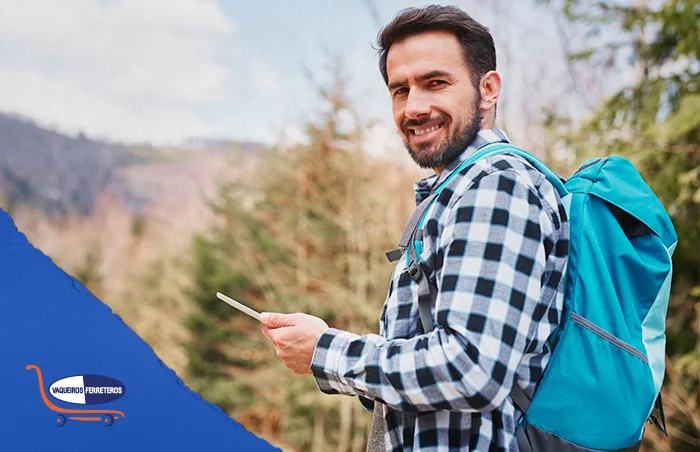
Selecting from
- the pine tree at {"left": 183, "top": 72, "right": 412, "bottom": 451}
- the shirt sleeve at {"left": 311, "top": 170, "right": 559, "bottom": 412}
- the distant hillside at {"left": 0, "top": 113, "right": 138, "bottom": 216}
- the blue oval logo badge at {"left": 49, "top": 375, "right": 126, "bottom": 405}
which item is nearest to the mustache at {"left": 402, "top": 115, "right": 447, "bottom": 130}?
the shirt sleeve at {"left": 311, "top": 170, "right": 559, "bottom": 412}

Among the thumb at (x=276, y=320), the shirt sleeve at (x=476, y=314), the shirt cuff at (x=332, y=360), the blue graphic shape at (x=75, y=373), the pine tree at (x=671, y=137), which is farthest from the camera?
the pine tree at (x=671, y=137)

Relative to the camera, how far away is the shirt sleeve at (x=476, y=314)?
1.12m

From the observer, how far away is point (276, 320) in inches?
53.5

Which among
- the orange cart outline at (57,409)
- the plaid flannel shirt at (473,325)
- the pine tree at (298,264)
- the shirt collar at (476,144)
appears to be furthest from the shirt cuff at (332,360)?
the pine tree at (298,264)

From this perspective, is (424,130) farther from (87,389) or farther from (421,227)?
(87,389)

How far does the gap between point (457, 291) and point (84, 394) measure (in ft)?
3.13

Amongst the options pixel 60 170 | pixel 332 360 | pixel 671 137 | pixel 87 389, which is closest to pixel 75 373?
pixel 87 389

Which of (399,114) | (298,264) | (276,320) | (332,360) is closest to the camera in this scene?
(332,360)

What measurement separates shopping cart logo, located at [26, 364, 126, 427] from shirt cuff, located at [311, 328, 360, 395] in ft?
1.96

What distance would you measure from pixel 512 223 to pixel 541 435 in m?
0.39

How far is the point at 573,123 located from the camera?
24.3ft

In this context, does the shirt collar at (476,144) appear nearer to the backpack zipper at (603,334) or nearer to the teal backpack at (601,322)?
the teal backpack at (601,322)

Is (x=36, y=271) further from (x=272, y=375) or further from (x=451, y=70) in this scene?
(x=272, y=375)

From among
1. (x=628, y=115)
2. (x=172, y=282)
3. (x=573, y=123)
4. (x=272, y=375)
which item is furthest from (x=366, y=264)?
(x=172, y=282)
